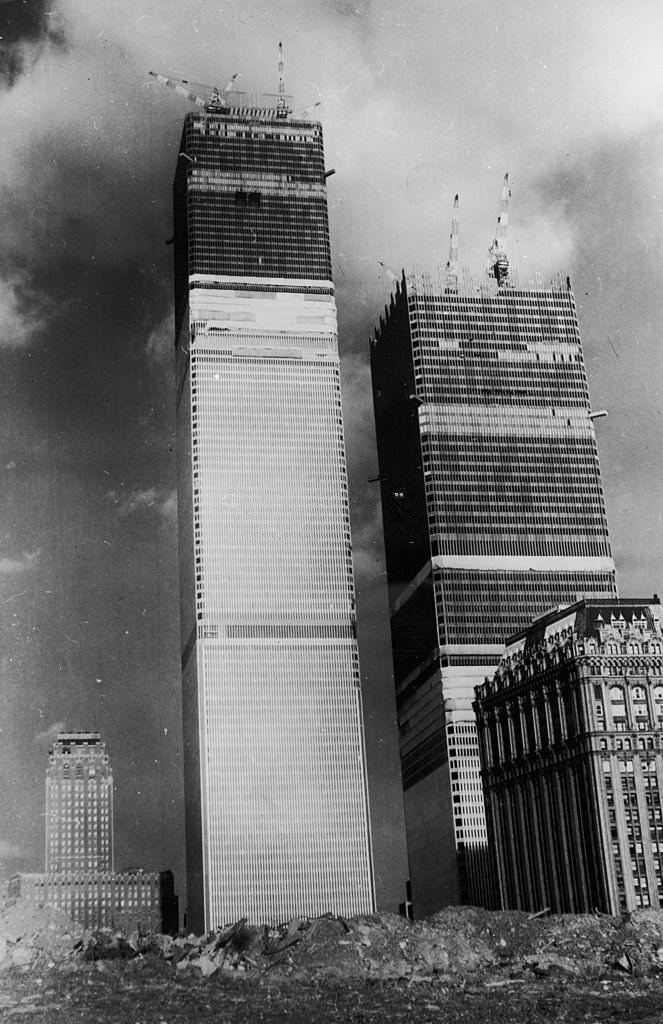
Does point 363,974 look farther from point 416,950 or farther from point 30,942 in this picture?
point 30,942

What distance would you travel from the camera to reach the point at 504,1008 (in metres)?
106

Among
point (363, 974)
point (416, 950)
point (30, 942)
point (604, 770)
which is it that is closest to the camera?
point (363, 974)

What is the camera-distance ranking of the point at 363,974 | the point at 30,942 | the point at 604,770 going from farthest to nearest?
the point at 604,770, the point at 30,942, the point at 363,974

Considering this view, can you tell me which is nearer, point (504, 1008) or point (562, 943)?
point (504, 1008)

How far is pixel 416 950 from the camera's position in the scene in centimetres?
13888

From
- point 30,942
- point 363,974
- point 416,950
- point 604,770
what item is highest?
point 604,770

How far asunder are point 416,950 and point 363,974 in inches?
273

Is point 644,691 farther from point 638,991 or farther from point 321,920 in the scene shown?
point 638,991

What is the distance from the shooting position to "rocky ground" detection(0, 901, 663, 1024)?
106688 millimetres

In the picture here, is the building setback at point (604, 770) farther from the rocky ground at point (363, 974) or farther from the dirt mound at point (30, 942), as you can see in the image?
the dirt mound at point (30, 942)

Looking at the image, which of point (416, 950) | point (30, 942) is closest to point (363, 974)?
point (416, 950)

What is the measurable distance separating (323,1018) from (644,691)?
97.0 m

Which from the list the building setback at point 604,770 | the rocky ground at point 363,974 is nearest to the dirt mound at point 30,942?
the rocky ground at point 363,974

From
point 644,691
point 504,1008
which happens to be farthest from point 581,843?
point 504,1008
